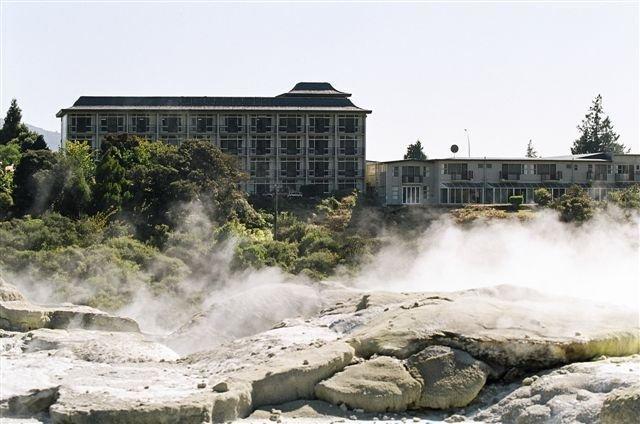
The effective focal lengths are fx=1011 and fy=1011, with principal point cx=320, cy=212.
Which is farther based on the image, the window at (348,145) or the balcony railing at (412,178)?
the window at (348,145)

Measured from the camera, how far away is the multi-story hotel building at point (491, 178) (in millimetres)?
63656

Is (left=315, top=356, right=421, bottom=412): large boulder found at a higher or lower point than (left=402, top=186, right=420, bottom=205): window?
lower

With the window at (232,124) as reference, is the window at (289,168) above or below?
below

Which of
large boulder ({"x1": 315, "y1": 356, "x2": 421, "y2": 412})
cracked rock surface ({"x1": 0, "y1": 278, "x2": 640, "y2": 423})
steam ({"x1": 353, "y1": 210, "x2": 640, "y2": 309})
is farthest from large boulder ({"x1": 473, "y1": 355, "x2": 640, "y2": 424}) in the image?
steam ({"x1": 353, "y1": 210, "x2": 640, "y2": 309})

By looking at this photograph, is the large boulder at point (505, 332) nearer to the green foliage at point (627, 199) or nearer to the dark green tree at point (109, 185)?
the dark green tree at point (109, 185)

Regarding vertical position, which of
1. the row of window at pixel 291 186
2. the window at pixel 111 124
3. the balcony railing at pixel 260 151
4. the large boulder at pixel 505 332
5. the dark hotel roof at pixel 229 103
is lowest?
the large boulder at pixel 505 332

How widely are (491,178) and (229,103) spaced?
18113mm

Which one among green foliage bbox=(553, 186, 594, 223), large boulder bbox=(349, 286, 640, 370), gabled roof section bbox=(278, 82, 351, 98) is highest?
gabled roof section bbox=(278, 82, 351, 98)

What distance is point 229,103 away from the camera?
223ft

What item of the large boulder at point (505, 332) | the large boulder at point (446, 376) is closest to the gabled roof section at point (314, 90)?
the large boulder at point (505, 332)

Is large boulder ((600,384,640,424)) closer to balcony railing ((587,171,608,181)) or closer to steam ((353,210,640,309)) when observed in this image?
steam ((353,210,640,309))

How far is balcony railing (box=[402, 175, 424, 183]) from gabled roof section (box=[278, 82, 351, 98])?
343 inches

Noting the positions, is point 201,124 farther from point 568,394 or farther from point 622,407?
point 622,407

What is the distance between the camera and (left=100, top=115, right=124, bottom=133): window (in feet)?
217
